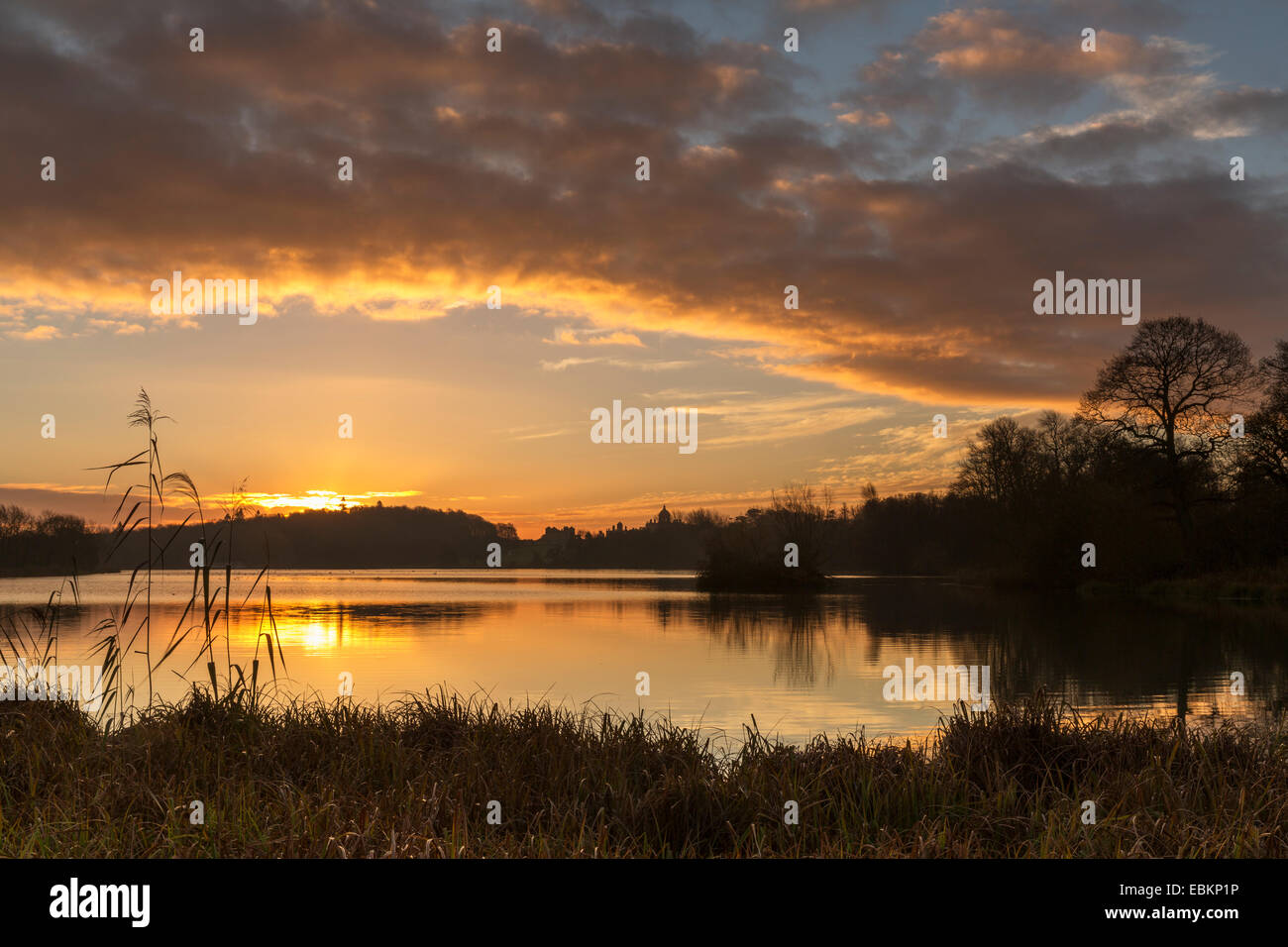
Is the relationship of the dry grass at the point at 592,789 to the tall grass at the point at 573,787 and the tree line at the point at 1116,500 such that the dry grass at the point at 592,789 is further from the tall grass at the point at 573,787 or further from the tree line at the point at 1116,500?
the tree line at the point at 1116,500

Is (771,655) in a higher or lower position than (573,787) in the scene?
lower

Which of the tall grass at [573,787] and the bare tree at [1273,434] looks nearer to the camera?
the tall grass at [573,787]

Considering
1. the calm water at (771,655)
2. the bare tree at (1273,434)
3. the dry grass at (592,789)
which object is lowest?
the calm water at (771,655)

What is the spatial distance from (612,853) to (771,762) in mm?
2274

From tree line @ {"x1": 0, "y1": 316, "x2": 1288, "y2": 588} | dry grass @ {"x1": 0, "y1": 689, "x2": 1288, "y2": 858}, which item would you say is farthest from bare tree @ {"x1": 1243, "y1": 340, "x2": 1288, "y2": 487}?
dry grass @ {"x1": 0, "y1": 689, "x2": 1288, "y2": 858}

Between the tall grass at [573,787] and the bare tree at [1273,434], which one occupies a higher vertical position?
the bare tree at [1273,434]

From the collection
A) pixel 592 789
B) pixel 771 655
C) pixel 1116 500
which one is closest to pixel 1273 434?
pixel 1116 500

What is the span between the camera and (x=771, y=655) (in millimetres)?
22078

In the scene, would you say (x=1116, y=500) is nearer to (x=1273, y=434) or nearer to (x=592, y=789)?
(x=1273, y=434)

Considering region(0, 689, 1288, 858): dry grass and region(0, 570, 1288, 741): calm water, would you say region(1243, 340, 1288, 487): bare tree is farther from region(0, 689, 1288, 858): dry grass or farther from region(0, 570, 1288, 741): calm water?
region(0, 689, 1288, 858): dry grass

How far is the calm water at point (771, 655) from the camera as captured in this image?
1443 centimetres

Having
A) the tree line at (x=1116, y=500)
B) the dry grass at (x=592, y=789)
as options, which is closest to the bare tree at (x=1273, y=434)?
the tree line at (x=1116, y=500)
